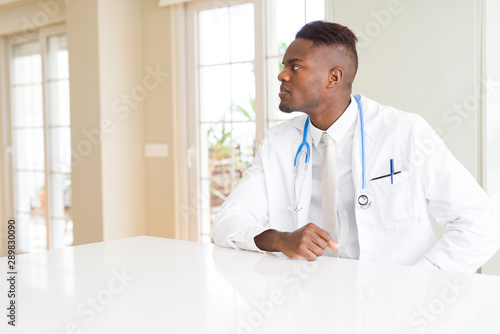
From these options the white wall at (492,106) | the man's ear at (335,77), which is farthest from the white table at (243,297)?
the white wall at (492,106)

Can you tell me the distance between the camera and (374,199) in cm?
166

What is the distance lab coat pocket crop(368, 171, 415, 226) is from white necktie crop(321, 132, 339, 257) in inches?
4.7

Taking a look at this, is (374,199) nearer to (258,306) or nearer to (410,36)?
(258,306)

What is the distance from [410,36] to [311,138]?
A: 102 centimetres

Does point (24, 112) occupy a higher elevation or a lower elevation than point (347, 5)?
lower

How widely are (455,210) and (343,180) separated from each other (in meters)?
0.37

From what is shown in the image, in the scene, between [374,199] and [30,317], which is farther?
[374,199]

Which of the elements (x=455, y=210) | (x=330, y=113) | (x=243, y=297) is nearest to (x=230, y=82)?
(x=330, y=113)

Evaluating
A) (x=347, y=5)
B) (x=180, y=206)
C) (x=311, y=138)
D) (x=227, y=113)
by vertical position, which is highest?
(x=347, y=5)

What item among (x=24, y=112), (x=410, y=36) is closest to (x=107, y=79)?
(x=24, y=112)


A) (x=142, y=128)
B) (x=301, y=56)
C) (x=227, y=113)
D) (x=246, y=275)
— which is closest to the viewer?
(x=246, y=275)

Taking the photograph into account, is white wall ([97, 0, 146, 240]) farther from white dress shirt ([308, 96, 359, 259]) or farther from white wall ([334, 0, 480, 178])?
white dress shirt ([308, 96, 359, 259])

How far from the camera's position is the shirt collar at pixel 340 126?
1.80 metres

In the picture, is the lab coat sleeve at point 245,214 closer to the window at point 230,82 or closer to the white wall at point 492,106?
the white wall at point 492,106
